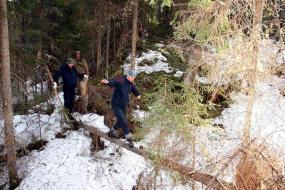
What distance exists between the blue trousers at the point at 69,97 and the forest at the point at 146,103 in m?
0.05

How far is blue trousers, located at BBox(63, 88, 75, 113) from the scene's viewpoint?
13.2m

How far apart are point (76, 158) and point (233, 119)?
6.70 meters

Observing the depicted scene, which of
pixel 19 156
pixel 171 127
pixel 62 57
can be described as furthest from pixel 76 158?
pixel 62 57

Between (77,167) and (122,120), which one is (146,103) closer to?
(122,120)

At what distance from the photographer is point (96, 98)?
15047mm

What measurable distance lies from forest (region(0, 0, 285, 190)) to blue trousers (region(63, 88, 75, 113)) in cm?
5

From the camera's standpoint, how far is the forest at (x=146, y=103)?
770 centimetres

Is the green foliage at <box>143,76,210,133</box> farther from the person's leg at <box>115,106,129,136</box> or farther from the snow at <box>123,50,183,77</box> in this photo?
the snow at <box>123,50,183,77</box>

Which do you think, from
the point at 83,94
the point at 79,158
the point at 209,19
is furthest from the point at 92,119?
the point at 209,19

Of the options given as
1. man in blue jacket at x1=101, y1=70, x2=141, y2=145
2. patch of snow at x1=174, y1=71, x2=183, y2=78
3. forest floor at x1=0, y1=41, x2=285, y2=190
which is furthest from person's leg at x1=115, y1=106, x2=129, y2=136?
patch of snow at x1=174, y1=71, x2=183, y2=78

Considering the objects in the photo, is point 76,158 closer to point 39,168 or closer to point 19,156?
point 39,168

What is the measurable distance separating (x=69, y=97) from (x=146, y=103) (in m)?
3.43

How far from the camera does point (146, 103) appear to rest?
11203 millimetres

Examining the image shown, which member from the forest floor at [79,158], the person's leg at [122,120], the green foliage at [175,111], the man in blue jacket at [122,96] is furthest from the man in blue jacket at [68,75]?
the green foliage at [175,111]
